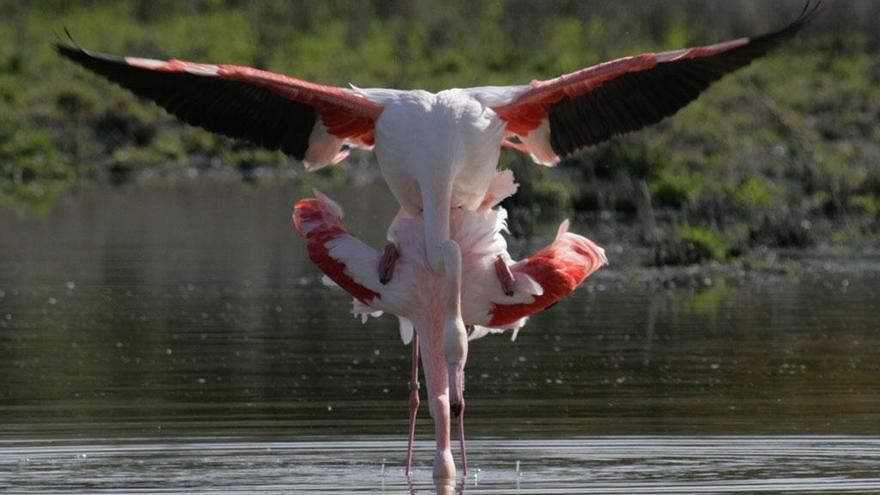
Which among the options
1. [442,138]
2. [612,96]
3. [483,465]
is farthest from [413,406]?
[612,96]

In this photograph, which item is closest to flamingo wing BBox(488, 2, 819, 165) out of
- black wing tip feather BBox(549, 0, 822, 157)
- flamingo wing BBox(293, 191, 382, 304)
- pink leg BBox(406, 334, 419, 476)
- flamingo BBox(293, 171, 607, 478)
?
black wing tip feather BBox(549, 0, 822, 157)

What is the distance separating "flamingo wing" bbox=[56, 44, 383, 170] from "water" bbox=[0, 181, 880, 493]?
146cm

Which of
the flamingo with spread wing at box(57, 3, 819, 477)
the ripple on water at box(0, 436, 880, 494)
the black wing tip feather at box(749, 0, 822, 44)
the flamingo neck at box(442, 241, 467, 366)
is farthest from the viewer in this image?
the flamingo with spread wing at box(57, 3, 819, 477)

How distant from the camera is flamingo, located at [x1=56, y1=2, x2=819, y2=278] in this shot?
9.45 m

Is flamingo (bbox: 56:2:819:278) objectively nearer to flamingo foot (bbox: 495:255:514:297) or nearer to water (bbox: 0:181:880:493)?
flamingo foot (bbox: 495:255:514:297)

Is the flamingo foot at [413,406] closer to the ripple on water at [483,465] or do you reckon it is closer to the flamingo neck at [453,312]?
the ripple on water at [483,465]

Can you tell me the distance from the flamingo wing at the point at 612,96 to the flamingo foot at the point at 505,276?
2.73ft

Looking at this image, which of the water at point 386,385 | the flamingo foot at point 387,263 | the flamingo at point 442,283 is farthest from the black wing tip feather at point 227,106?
the water at point 386,385

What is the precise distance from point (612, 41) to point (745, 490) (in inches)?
1324

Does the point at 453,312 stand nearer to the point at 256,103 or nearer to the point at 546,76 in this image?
the point at 256,103

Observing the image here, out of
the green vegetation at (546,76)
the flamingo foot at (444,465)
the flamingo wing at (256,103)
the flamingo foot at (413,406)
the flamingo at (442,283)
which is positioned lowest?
the flamingo foot at (444,465)

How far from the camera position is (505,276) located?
373 inches

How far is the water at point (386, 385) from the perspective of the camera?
9.10m

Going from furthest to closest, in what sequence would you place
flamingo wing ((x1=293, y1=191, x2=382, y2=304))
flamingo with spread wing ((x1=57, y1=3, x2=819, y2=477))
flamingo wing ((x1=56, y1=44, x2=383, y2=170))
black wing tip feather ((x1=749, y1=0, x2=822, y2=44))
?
1. flamingo wing ((x1=56, y1=44, x2=383, y2=170))
2. flamingo wing ((x1=293, y1=191, x2=382, y2=304))
3. flamingo with spread wing ((x1=57, y1=3, x2=819, y2=477))
4. black wing tip feather ((x1=749, y1=0, x2=822, y2=44))
